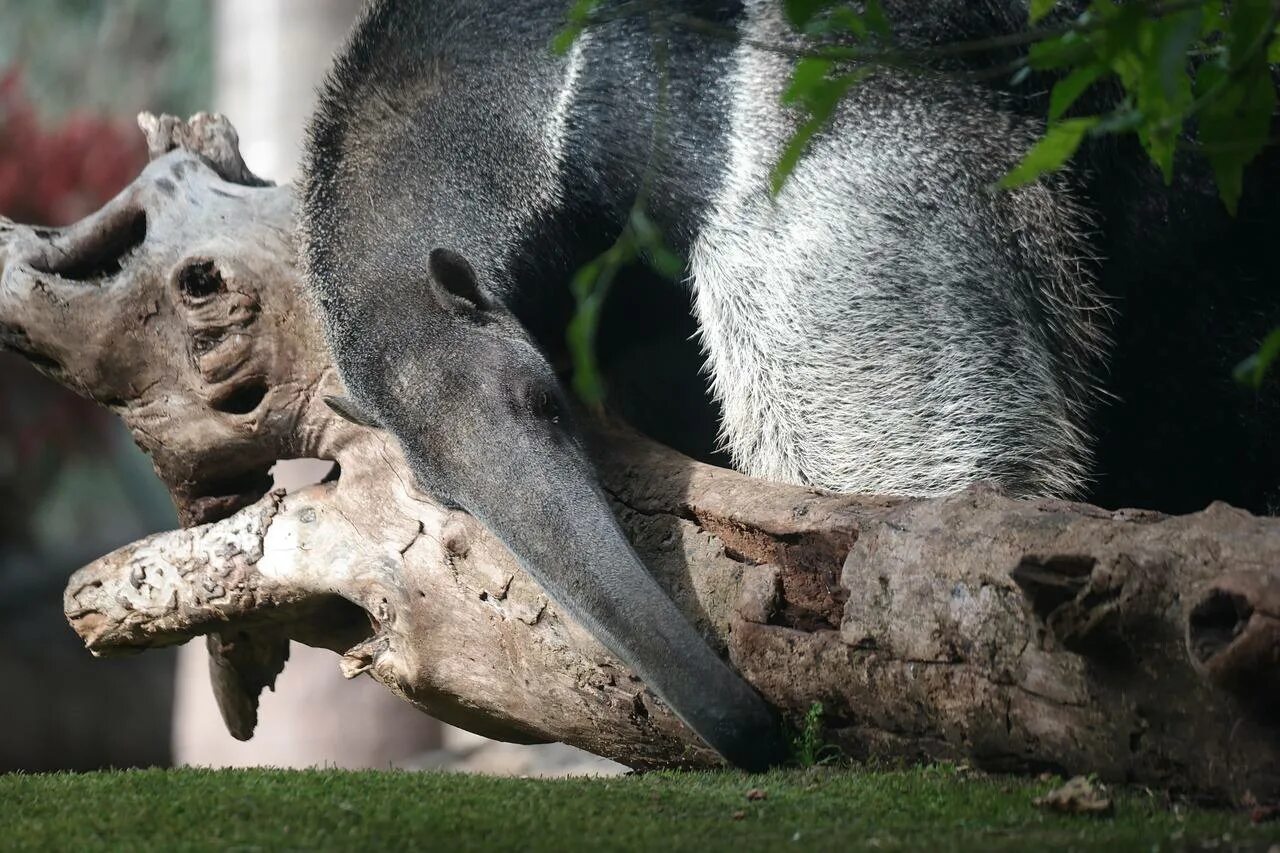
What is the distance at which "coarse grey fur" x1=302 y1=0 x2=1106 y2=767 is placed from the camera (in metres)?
3.13

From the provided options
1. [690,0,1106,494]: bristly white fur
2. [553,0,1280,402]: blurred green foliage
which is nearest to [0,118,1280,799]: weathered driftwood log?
[690,0,1106,494]: bristly white fur

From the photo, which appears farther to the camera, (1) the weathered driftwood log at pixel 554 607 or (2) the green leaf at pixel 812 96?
(1) the weathered driftwood log at pixel 554 607

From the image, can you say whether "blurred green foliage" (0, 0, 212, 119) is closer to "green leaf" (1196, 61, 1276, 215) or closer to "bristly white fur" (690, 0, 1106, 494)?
"bristly white fur" (690, 0, 1106, 494)

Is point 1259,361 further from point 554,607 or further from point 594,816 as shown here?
point 554,607

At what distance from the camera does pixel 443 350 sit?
310 cm

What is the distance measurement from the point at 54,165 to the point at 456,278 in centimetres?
634

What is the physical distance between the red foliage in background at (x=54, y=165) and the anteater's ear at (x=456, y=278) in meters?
6.03

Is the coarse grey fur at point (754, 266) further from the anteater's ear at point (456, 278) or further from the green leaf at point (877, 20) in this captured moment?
the green leaf at point (877, 20)

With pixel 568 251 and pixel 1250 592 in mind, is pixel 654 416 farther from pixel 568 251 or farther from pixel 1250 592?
pixel 1250 592

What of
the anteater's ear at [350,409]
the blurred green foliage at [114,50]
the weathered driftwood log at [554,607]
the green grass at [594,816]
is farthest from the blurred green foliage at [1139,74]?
the blurred green foliage at [114,50]

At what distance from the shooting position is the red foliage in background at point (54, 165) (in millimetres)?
8281

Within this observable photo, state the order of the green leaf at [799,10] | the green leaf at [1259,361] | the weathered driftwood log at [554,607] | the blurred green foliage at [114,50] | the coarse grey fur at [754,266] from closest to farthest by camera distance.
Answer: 1. the green leaf at [1259,361]
2. the green leaf at [799,10]
3. the weathered driftwood log at [554,607]
4. the coarse grey fur at [754,266]
5. the blurred green foliage at [114,50]

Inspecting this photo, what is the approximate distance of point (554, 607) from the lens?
2.90 m

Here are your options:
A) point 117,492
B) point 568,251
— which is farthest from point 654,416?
point 117,492
